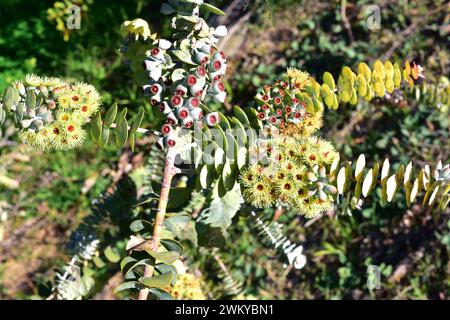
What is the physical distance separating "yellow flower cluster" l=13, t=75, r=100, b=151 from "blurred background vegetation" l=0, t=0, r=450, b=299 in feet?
2.58

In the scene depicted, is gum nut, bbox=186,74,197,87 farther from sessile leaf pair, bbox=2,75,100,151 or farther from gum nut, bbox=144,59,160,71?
sessile leaf pair, bbox=2,75,100,151

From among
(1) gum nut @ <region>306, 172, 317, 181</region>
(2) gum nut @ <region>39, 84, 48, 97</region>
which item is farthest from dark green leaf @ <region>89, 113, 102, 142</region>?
(1) gum nut @ <region>306, 172, 317, 181</region>

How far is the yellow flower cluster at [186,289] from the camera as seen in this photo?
187 cm

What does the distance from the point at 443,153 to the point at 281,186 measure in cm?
172

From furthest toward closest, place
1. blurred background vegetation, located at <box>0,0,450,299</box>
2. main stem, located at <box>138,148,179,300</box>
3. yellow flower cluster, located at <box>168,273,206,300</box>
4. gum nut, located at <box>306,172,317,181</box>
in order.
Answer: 1. blurred background vegetation, located at <box>0,0,450,299</box>
2. yellow flower cluster, located at <box>168,273,206,300</box>
3. main stem, located at <box>138,148,179,300</box>
4. gum nut, located at <box>306,172,317,181</box>

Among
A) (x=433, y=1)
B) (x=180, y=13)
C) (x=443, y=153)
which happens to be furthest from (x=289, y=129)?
(x=433, y=1)

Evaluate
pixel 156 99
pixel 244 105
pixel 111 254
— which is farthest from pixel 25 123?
pixel 244 105

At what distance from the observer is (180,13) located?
134 centimetres

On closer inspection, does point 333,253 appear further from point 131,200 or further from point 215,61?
point 215,61

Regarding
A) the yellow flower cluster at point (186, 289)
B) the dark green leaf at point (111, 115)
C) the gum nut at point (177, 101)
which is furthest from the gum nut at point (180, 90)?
the yellow flower cluster at point (186, 289)

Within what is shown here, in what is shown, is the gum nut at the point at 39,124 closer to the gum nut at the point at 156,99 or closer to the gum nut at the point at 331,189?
the gum nut at the point at 156,99

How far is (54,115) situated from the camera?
1.33 metres

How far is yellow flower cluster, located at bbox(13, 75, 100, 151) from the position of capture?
1308 mm
